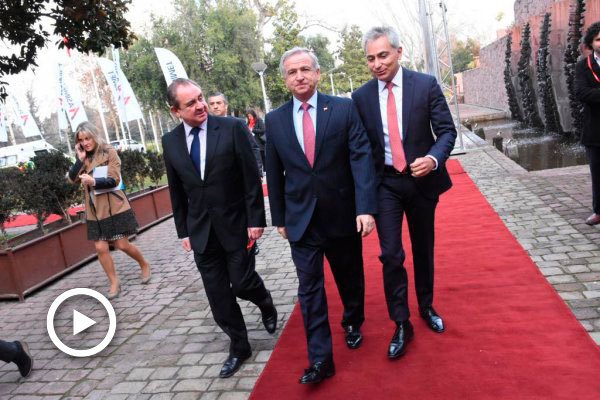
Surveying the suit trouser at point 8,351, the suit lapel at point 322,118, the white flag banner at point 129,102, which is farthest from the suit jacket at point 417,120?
the white flag banner at point 129,102

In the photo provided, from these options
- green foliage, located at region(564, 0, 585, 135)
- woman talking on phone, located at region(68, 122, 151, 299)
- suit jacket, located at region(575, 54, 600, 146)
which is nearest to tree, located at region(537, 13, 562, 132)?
green foliage, located at region(564, 0, 585, 135)

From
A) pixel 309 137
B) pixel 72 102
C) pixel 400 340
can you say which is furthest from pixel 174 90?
pixel 72 102

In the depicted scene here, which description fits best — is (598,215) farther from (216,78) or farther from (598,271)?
(216,78)

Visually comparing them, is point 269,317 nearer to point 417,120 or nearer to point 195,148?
point 195,148

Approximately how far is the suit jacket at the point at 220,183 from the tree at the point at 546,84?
44.0 ft

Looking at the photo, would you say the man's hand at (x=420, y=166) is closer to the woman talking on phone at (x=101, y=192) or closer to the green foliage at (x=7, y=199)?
the woman talking on phone at (x=101, y=192)

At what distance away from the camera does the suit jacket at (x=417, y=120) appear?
10.4ft

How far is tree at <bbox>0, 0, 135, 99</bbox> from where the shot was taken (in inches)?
206

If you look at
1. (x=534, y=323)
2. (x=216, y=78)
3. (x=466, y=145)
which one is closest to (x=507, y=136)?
(x=466, y=145)

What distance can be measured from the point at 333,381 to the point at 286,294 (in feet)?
5.97

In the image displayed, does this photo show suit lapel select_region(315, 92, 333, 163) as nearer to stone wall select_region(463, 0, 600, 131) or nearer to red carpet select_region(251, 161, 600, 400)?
red carpet select_region(251, 161, 600, 400)

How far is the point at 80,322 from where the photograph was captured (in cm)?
485

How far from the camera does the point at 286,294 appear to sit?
4.85 metres

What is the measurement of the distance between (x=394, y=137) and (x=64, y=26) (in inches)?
162
